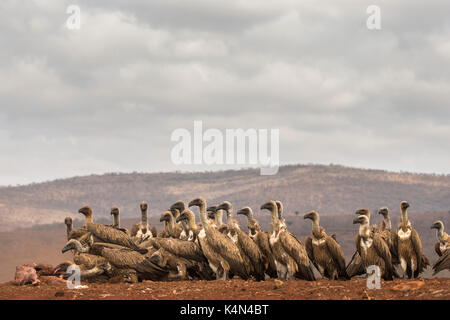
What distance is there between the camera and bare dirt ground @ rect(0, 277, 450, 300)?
1217 centimetres

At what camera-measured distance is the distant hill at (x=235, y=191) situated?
99.1 meters

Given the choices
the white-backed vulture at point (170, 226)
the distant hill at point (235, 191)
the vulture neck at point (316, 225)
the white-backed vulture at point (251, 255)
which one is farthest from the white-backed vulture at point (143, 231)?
the distant hill at point (235, 191)

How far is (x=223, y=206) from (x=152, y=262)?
2.50 meters

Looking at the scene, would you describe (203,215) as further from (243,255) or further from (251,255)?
(251,255)

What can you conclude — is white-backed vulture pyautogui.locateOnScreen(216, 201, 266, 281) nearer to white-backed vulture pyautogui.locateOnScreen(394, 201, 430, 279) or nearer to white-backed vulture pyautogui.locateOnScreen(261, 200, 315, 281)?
white-backed vulture pyautogui.locateOnScreen(261, 200, 315, 281)

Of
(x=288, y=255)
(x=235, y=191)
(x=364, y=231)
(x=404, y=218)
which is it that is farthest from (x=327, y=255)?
(x=235, y=191)

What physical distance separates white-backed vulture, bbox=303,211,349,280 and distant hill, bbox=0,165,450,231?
253 ft

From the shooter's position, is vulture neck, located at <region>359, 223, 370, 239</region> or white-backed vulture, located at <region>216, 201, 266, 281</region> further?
white-backed vulture, located at <region>216, 201, 266, 281</region>

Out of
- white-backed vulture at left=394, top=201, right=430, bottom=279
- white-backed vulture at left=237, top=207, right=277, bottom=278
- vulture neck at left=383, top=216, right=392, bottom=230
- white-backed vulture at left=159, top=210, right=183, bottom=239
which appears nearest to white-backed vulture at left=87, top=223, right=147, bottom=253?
white-backed vulture at left=159, top=210, right=183, bottom=239

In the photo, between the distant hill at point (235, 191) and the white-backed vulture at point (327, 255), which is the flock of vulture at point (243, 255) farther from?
the distant hill at point (235, 191)

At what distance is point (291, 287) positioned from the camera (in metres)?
13.6
